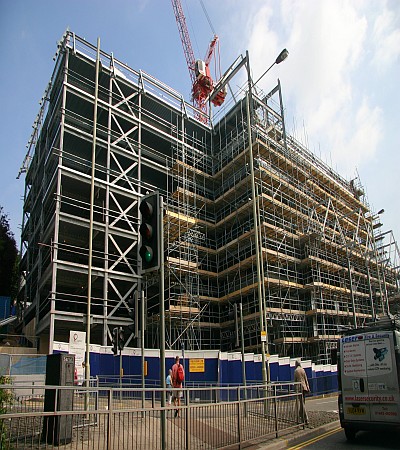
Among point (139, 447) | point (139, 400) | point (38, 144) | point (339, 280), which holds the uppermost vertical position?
point (38, 144)

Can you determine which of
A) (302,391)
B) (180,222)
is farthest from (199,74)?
(302,391)

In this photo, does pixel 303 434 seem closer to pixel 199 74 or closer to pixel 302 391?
pixel 302 391

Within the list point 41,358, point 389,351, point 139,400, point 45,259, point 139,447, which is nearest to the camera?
point 139,447

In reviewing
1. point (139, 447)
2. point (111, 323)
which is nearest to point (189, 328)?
point (111, 323)

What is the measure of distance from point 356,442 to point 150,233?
6.87 metres

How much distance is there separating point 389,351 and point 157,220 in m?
6.10

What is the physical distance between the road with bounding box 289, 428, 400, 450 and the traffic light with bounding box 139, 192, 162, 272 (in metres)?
5.20

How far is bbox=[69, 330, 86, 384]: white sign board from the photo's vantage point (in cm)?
1581

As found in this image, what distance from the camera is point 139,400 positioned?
777 centimetres

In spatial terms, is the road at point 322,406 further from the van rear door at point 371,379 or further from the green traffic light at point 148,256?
the green traffic light at point 148,256

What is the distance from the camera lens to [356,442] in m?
9.23

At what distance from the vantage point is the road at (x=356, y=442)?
8.62 meters

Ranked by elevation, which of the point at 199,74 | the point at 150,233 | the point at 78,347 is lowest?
the point at 78,347

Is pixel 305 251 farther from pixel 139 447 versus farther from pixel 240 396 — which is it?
pixel 139 447
